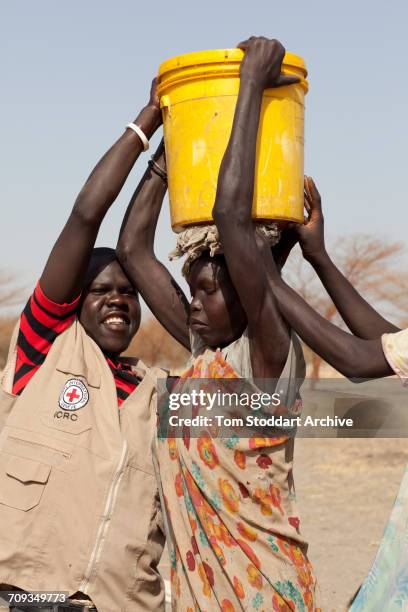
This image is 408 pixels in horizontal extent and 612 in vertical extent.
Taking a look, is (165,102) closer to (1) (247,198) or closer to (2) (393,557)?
(1) (247,198)

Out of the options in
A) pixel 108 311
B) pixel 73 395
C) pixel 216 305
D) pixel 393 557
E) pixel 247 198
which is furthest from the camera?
pixel 108 311

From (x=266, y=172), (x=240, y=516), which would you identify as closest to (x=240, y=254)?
(x=266, y=172)

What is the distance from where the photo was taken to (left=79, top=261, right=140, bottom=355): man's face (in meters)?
3.41

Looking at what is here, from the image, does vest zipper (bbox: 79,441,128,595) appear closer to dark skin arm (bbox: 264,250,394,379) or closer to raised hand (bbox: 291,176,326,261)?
dark skin arm (bbox: 264,250,394,379)

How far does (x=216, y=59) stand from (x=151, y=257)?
873mm

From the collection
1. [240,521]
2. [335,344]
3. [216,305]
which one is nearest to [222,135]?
[216,305]

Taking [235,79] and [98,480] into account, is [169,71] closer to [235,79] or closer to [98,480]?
[235,79]

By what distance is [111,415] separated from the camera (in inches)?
127

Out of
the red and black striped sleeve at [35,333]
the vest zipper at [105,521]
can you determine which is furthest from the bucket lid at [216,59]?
the vest zipper at [105,521]

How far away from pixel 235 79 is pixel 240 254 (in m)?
0.52

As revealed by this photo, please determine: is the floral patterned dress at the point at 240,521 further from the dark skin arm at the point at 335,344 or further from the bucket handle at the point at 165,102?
the bucket handle at the point at 165,102

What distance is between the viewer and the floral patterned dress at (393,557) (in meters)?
2.58

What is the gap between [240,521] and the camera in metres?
2.83

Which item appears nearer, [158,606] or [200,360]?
[200,360]
